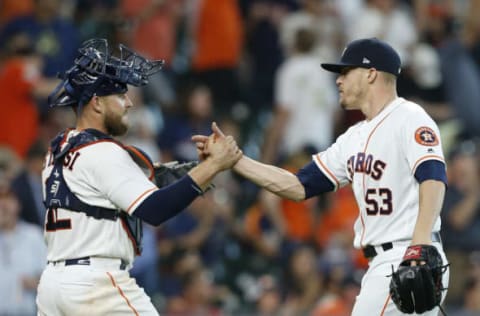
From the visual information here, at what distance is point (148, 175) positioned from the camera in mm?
6742

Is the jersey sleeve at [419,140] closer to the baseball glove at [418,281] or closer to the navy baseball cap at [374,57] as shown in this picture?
the navy baseball cap at [374,57]

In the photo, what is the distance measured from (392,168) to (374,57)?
665mm

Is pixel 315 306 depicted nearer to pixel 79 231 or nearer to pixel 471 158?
pixel 471 158

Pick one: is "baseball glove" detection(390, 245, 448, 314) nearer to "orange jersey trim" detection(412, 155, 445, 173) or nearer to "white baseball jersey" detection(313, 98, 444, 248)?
"white baseball jersey" detection(313, 98, 444, 248)

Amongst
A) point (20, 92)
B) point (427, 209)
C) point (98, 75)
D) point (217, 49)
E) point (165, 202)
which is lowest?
point (427, 209)

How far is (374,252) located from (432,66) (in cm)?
639

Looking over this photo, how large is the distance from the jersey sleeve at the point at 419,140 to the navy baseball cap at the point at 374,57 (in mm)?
342

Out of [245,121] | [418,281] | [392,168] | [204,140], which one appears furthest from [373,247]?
[245,121]

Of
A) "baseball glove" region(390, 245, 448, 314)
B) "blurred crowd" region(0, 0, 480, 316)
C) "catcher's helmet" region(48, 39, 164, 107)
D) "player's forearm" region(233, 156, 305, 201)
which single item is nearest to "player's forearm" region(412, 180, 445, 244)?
"baseball glove" region(390, 245, 448, 314)

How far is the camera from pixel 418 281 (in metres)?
6.00

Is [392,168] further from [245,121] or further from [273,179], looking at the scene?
[245,121]

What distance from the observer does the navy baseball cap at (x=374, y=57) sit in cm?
668

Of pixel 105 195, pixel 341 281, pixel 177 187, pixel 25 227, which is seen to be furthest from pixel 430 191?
pixel 25 227

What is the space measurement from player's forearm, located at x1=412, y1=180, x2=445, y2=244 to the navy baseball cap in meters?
0.82
